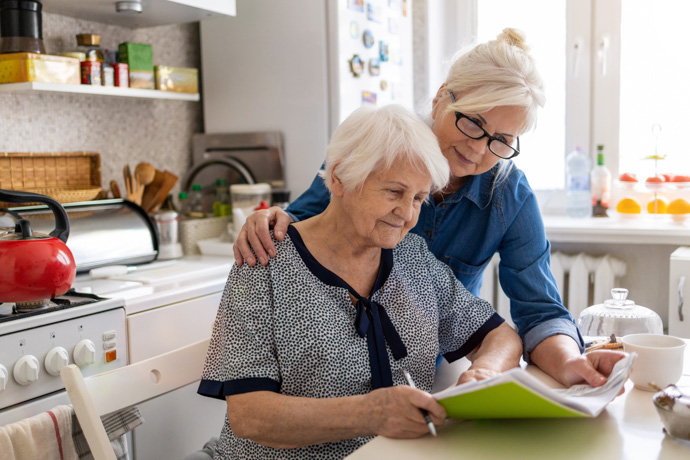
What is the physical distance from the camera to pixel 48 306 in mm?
1620

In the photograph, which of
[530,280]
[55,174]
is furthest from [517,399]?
[55,174]

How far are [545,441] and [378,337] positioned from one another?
0.36 meters

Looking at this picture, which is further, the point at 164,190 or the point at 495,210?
the point at 164,190

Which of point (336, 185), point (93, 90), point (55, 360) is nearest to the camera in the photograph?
point (336, 185)

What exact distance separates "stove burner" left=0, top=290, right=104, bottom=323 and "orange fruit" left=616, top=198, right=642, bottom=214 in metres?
1.97

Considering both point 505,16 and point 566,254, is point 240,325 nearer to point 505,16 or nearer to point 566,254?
point 566,254

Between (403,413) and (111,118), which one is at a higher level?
(111,118)

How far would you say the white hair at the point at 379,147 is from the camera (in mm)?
1163

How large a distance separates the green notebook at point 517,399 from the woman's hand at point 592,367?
0.29ft

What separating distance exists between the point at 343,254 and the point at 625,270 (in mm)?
1829

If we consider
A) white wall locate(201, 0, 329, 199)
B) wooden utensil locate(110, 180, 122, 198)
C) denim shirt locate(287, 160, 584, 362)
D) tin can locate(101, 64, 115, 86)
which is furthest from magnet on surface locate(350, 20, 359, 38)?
denim shirt locate(287, 160, 584, 362)

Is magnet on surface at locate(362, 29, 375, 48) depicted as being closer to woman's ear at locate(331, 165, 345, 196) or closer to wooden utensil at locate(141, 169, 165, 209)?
wooden utensil at locate(141, 169, 165, 209)

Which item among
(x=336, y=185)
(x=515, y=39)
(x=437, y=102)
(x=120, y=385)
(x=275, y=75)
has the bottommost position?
(x=120, y=385)

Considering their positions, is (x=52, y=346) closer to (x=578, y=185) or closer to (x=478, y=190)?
(x=478, y=190)
